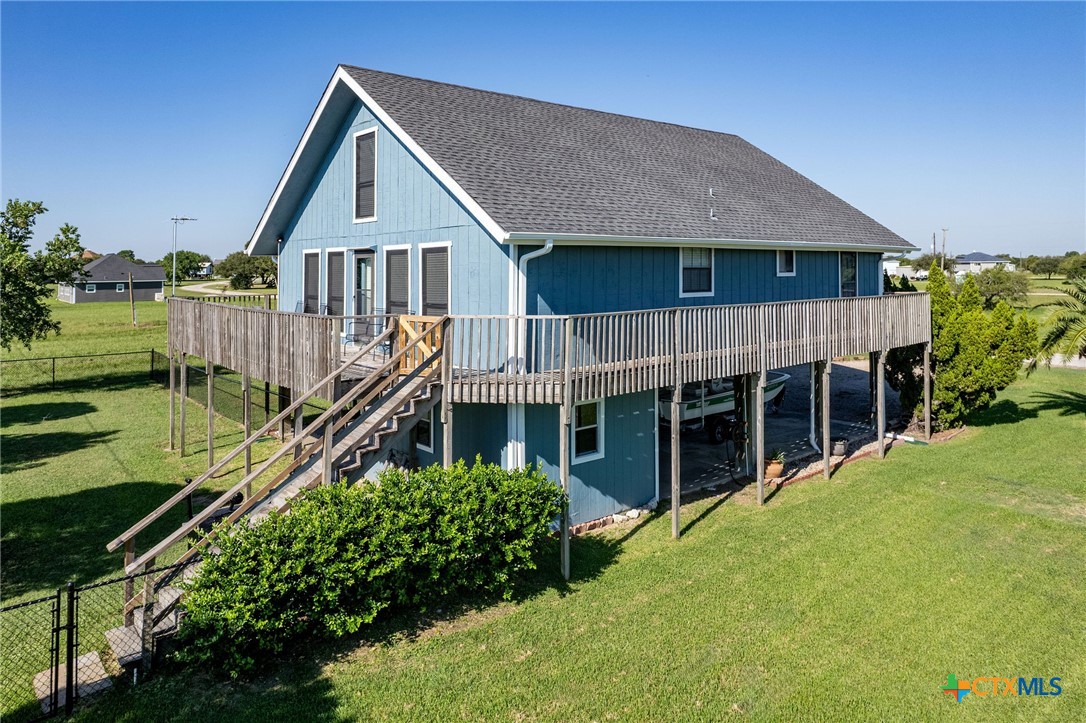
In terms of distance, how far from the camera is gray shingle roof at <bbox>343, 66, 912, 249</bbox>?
505 inches

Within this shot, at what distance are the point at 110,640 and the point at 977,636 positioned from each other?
1017 cm

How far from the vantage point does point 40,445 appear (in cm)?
1888

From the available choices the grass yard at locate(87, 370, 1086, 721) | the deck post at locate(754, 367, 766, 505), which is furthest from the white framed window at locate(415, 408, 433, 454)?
the deck post at locate(754, 367, 766, 505)

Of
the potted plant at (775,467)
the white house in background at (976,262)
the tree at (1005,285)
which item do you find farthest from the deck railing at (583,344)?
the white house in background at (976,262)

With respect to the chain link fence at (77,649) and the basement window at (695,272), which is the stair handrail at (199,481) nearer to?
the chain link fence at (77,649)

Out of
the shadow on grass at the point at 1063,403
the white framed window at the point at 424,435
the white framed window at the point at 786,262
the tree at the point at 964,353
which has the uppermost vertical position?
the white framed window at the point at 786,262

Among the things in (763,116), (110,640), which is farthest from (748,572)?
(763,116)

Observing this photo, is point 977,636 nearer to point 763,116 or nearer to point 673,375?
point 673,375

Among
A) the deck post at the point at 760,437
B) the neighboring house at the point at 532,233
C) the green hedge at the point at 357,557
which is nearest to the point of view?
the green hedge at the point at 357,557

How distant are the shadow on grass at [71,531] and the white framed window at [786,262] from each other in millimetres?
14234

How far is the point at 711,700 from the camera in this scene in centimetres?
724

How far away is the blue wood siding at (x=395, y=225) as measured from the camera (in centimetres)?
1241

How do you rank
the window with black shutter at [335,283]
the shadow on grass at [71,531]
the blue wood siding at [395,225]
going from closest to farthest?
the shadow on grass at [71,531], the blue wood siding at [395,225], the window with black shutter at [335,283]

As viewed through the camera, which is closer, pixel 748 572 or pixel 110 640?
pixel 110 640
